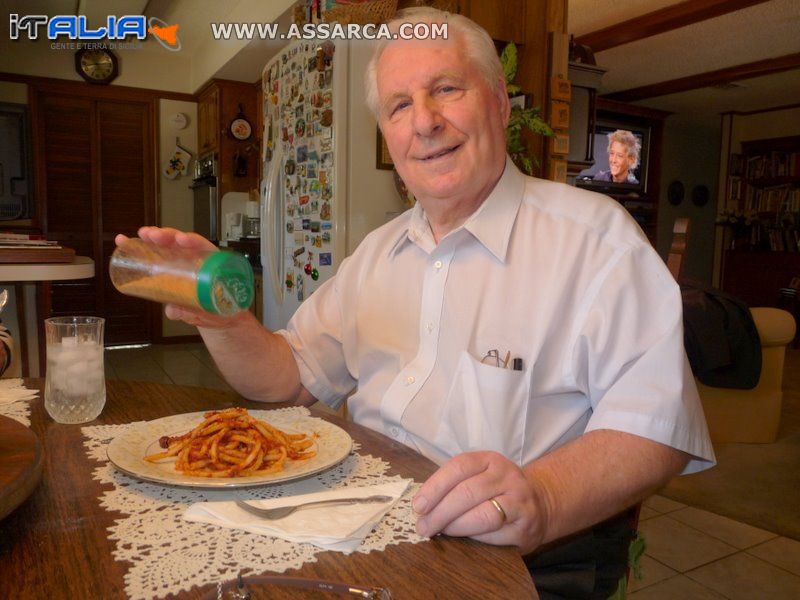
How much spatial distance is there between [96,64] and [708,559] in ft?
19.1

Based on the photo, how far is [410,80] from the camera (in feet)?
3.90

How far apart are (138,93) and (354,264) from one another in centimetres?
530

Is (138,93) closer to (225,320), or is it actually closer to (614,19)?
(614,19)

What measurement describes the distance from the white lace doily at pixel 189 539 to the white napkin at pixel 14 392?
0.42 meters

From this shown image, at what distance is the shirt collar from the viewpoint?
1097mm

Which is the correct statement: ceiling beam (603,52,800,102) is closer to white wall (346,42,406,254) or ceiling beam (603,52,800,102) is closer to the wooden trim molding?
the wooden trim molding

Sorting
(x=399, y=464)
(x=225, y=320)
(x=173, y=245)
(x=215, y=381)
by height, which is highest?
(x=173, y=245)

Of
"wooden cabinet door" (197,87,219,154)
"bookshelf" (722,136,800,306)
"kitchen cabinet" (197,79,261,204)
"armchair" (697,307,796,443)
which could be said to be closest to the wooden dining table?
"armchair" (697,307,796,443)

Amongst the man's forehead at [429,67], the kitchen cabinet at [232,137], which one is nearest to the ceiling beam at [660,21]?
the kitchen cabinet at [232,137]

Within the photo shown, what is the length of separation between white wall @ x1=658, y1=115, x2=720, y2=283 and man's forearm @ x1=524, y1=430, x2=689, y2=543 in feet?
27.2

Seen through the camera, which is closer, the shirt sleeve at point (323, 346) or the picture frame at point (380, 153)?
the shirt sleeve at point (323, 346)

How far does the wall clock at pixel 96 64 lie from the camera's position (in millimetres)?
5500

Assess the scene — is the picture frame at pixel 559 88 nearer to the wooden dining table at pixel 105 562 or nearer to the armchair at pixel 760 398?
the armchair at pixel 760 398

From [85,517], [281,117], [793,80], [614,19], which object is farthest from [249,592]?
[793,80]
